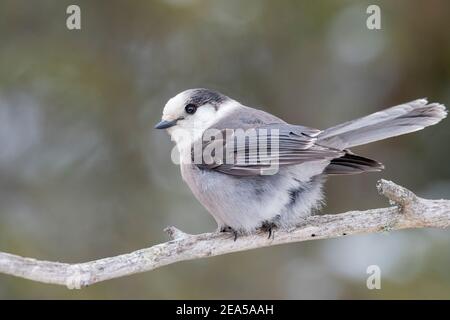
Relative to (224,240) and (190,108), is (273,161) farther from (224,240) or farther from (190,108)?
(190,108)

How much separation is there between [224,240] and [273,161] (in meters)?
0.51

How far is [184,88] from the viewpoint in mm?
6109

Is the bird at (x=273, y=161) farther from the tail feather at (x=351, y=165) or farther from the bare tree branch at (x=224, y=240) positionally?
the bare tree branch at (x=224, y=240)

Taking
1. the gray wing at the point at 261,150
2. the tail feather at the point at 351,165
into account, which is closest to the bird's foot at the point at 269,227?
the gray wing at the point at 261,150

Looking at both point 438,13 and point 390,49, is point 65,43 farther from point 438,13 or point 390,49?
point 438,13

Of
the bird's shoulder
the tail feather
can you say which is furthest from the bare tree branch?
the bird's shoulder

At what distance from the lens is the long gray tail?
3.74m

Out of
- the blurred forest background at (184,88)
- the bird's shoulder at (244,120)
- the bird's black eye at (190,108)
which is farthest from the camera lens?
the blurred forest background at (184,88)

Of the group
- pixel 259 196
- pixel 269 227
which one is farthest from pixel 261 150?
pixel 269 227

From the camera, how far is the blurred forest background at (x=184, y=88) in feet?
19.3

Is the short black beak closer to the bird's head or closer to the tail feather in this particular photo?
the bird's head

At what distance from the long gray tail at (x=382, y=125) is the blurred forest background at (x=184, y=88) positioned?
216 centimetres

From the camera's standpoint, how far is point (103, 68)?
19.9ft
